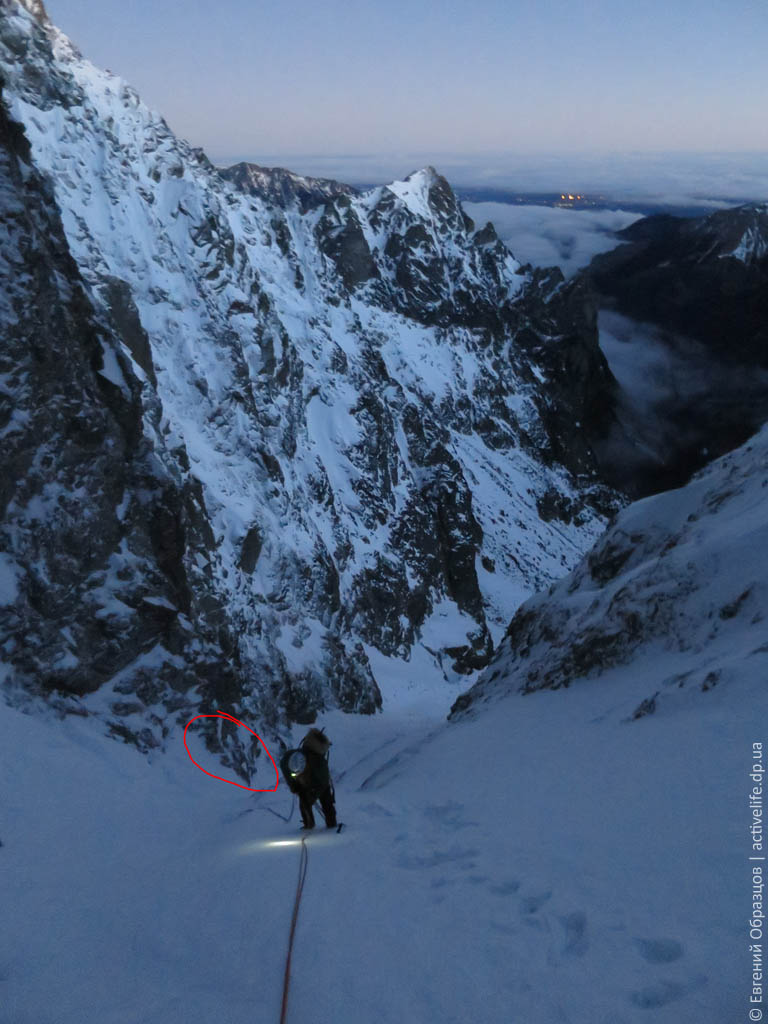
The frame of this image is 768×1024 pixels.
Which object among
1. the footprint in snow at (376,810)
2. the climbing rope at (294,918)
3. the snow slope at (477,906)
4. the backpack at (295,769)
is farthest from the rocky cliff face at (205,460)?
the climbing rope at (294,918)

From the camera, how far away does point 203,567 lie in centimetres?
4769

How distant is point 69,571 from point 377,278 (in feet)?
526

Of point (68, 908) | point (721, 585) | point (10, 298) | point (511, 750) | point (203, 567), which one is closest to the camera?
point (68, 908)

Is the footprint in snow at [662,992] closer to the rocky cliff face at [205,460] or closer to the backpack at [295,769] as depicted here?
the backpack at [295,769]

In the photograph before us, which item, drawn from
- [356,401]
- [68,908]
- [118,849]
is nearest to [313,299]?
[356,401]

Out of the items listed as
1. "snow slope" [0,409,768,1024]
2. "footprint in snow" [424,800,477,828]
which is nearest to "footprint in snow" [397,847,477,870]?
"snow slope" [0,409,768,1024]

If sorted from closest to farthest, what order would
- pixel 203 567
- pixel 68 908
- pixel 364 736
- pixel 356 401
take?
pixel 68 908
pixel 203 567
pixel 364 736
pixel 356 401

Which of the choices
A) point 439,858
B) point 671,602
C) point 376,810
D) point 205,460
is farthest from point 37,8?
point 439,858

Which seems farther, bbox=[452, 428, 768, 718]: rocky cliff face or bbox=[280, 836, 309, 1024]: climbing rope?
bbox=[452, 428, 768, 718]: rocky cliff face

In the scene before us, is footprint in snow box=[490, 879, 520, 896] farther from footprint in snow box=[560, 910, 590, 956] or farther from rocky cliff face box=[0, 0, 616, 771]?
rocky cliff face box=[0, 0, 616, 771]

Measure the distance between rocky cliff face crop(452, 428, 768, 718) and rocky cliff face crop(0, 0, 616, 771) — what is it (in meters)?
23.5

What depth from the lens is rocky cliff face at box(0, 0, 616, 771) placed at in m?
35.2

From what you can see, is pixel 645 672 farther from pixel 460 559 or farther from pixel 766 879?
pixel 460 559

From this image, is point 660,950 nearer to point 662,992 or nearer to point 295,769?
point 662,992
